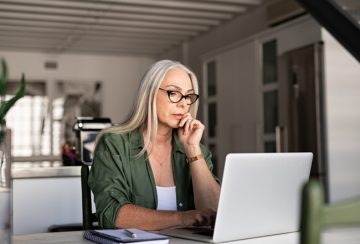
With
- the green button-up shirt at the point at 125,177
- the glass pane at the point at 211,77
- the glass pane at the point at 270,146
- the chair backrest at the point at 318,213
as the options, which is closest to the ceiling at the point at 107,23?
the glass pane at the point at 211,77

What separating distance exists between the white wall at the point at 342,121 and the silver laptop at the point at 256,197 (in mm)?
2862

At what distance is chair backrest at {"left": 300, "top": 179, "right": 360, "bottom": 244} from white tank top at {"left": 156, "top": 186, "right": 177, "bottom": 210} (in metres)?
1.33

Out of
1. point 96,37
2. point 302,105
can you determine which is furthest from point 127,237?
point 96,37

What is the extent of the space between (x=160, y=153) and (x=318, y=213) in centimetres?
147

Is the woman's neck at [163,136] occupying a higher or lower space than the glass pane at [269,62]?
lower

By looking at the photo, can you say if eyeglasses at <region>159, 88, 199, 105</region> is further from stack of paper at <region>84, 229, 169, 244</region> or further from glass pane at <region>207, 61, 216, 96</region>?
glass pane at <region>207, 61, 216, 96</region>

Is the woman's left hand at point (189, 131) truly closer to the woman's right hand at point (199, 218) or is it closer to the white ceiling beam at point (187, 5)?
the woman's right hand at point (199, 218)

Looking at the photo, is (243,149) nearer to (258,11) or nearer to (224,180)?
(258,11)

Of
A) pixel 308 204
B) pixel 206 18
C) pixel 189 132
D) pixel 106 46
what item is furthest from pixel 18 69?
pixel 308 204

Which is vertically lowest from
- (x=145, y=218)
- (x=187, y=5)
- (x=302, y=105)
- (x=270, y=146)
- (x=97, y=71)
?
(x=145, y=218)

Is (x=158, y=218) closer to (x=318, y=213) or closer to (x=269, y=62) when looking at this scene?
(x=318, y=213)

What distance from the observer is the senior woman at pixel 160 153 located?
189 cm

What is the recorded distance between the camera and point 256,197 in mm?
1392

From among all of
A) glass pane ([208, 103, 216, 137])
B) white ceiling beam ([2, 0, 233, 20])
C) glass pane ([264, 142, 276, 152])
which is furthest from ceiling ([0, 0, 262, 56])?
glass pane ([264, 142, 276, 152])
